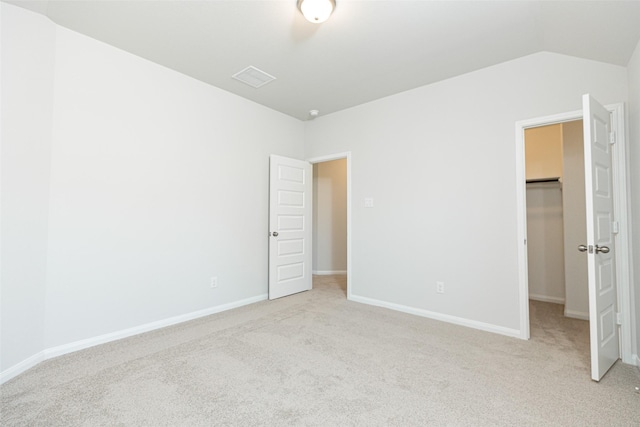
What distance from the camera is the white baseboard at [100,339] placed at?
2.06m

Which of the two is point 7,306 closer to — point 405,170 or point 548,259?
point 405,170

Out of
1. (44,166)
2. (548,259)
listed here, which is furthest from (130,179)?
(548,259)

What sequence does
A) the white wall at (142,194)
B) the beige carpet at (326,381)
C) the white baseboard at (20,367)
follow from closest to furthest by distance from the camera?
the beige carpet at (326,381), the white baseboard at (20,367), the white wall at (142,194)

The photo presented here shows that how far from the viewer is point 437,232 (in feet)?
10.9

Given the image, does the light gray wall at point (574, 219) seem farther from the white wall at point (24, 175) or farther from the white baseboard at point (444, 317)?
the white wall at point (24, 175)

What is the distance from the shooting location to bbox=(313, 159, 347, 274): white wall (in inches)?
243

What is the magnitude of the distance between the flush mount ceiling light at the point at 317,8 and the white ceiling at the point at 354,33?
0.10 m

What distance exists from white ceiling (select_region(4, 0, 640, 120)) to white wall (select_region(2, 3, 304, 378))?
0.35 m

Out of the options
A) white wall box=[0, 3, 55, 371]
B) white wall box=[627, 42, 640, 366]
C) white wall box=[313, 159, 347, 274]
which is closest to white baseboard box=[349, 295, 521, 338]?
white wall box=[627, 42, 640, 366]

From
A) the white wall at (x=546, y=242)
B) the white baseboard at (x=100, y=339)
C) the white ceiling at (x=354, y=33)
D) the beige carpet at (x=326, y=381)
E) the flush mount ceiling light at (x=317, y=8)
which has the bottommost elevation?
the beige carpet at (x=326, y=381)

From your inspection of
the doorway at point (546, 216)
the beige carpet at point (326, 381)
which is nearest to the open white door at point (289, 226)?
the beige carpet at point (326, 381)

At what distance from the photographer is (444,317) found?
3.24 meters

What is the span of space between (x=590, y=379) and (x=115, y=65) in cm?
464

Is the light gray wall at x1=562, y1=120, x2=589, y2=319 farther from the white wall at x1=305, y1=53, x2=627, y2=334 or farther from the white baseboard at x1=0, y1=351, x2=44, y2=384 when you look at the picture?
the white baseboard at x1=0, y1=351, x2=44, y2=384
